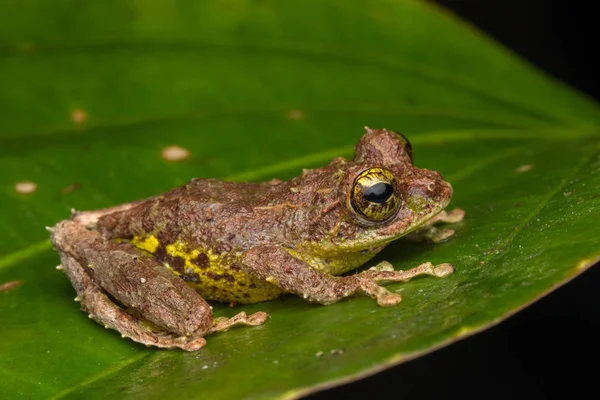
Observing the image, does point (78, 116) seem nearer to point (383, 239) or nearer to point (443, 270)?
point (383, 239)

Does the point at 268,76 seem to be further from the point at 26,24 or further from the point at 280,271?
the point at 280,271

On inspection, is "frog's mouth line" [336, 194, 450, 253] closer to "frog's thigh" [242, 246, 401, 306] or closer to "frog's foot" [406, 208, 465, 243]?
"frog's foot" [406, 208, 465, 243]

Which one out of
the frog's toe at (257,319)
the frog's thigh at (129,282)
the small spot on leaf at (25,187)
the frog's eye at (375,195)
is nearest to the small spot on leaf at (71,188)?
the small spot on leaf at (25,187)

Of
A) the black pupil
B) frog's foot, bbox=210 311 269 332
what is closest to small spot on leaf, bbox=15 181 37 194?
frog's foot, bbox=210 311 269 332

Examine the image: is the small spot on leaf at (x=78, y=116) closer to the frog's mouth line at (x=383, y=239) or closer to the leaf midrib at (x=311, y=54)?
the leaf midrib at (x=311, y=54)

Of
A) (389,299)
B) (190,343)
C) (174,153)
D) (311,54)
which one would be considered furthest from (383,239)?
(311,54)

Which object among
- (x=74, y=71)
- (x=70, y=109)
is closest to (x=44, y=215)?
(x=70, y=109)
